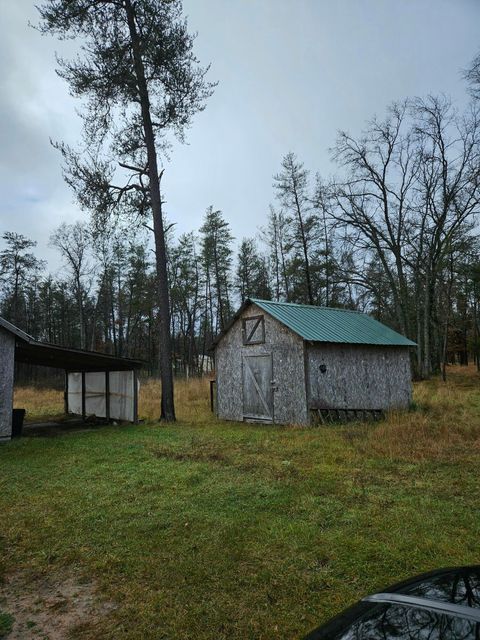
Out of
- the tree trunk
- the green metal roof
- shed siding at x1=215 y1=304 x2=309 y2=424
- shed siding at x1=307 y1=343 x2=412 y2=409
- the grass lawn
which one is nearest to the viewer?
the grass lawn

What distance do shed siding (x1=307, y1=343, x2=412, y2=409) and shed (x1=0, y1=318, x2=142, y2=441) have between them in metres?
5.70

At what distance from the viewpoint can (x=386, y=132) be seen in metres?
25.3

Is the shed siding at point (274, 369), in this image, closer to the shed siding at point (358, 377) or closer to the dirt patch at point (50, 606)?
the shed siding at point (358, 377)

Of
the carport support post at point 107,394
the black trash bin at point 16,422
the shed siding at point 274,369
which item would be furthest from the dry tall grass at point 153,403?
the black trash bin at point 16,422

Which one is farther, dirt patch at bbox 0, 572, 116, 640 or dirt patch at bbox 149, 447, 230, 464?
dirt patch at bbox 149, 447, 230, 464

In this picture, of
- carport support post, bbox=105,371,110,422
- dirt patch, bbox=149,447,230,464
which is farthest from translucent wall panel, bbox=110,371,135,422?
dirt patch, bbox=149,447,230,464

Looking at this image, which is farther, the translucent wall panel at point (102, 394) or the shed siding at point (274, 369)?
the translucent wall panel at point (102, 394)

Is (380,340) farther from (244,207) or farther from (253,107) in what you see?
(244,207)

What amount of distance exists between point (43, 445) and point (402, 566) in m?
9.12

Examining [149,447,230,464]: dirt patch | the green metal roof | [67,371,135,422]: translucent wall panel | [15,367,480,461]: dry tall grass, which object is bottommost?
[149,447,230,464]: dirt patch

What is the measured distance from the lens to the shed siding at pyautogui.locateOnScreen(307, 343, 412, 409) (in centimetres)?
1260

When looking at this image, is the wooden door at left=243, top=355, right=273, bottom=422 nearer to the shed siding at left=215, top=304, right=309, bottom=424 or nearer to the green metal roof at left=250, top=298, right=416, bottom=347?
the shed siding at left=215, top=304, right=309, bottom=424

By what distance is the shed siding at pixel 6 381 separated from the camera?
11125mm

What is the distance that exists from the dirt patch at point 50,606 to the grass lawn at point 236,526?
0.03 meters
